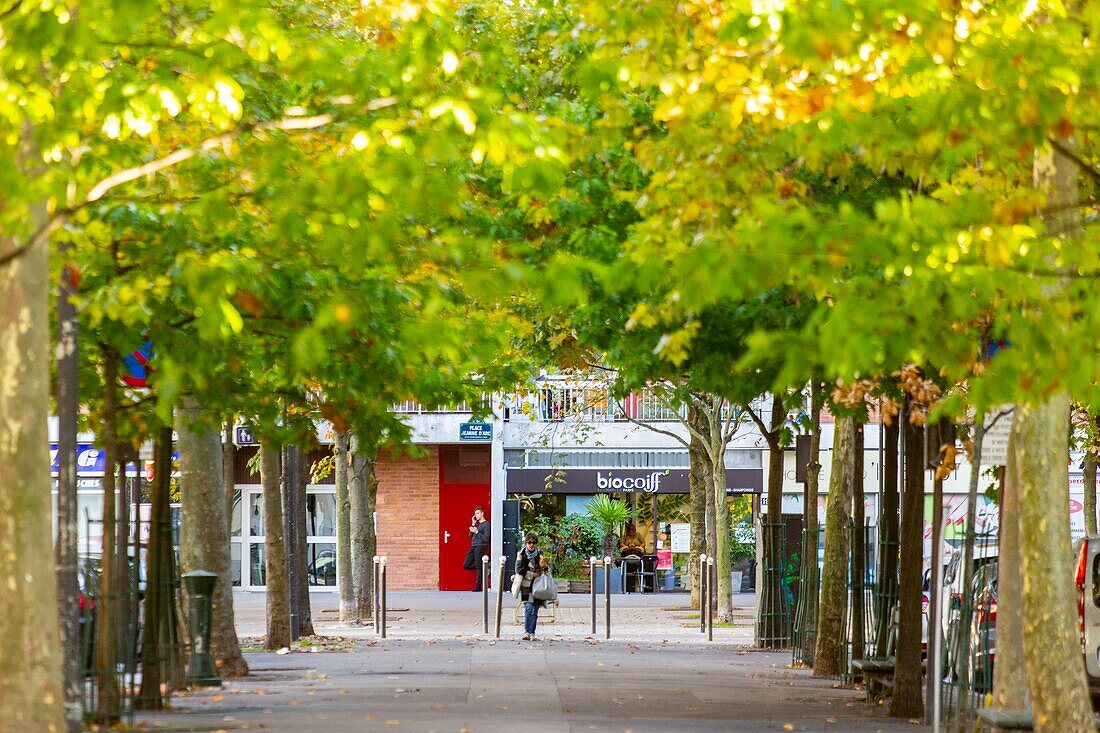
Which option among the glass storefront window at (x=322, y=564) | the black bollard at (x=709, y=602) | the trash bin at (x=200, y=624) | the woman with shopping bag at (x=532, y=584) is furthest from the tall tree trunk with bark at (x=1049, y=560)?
the glass storefront window at (x=322, y=564)

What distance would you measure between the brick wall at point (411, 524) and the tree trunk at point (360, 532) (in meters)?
13.1

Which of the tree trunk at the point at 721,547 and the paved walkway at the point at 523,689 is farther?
the tree trunk at the point at 721,547

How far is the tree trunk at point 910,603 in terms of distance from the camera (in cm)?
1359

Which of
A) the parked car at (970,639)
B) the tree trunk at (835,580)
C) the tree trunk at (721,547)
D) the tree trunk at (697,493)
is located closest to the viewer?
the parked car at (970,639)

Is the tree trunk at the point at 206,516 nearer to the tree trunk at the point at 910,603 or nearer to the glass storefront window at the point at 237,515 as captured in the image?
the tree trunk at the point at 910,603

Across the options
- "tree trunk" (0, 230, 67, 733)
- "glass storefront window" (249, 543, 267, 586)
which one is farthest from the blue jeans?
"glass storefront window" (249, 543, 267, 586)

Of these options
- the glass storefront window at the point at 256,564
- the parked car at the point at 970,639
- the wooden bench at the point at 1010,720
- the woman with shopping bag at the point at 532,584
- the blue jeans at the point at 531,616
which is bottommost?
the glass storefront window at the point at 256,564

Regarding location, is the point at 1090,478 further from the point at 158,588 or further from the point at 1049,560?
the point at 1049,560

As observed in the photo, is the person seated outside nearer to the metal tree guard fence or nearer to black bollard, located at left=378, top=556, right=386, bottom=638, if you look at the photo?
black bollard, located at left=378, top=556, right=386, bottom=638

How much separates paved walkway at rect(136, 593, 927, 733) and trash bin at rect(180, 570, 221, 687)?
348 mm

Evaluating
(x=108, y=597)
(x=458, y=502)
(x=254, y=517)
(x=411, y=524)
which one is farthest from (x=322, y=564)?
(x=108, y=597)

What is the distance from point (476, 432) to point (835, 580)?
947 inches

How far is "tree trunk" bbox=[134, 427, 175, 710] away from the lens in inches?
514

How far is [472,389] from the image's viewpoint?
18297 mm
